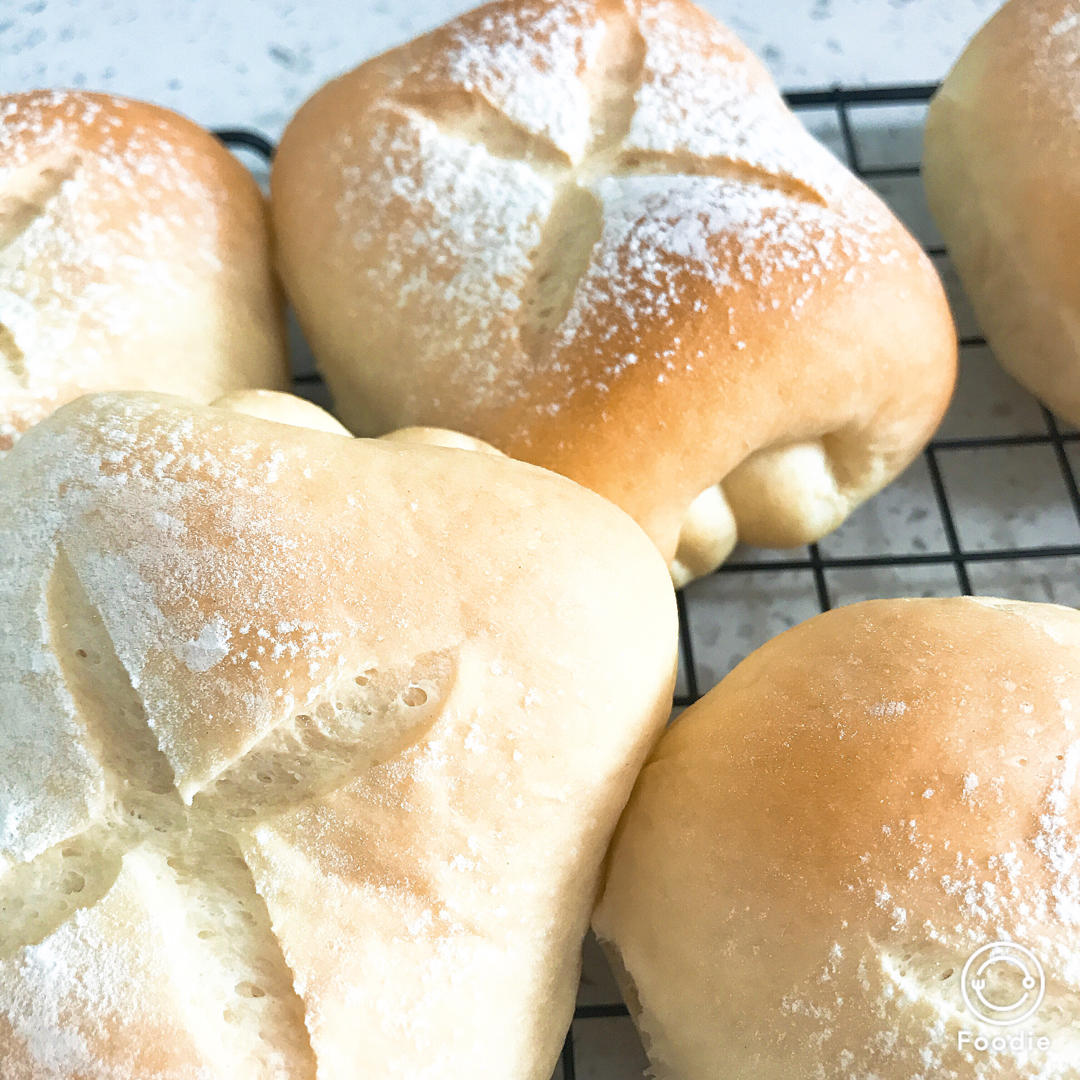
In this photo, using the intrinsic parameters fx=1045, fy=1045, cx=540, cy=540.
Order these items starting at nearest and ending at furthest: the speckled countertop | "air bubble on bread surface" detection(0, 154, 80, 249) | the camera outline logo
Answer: the camera outline logo → "air bubble on bread surface" detection(0, 154, 80, 249) → the speckled countertop

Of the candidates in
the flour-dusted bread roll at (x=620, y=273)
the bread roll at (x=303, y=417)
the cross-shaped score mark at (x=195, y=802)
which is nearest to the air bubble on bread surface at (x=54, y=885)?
the cross-shaped score mark at (x=195, y=802)

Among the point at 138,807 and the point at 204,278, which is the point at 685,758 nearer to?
the point at 138,807

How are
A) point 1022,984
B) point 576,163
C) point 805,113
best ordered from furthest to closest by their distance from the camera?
point 805,113
point 576,163
point 1022,984

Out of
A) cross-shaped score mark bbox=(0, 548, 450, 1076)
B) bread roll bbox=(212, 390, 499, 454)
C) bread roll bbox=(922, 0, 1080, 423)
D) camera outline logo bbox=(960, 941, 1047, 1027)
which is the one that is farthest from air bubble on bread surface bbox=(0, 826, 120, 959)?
bread roll bbox=(922, 0, 1080, 423)

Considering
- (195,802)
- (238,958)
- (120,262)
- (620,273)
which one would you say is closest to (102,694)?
(195,802)

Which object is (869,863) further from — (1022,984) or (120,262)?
(120,262)

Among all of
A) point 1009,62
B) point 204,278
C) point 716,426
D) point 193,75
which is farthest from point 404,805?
point 193,75

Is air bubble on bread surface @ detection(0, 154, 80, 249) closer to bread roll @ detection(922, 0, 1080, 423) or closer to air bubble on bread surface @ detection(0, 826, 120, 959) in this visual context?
air bubble on bread surface @ detection(0, 826, 120, 959)
